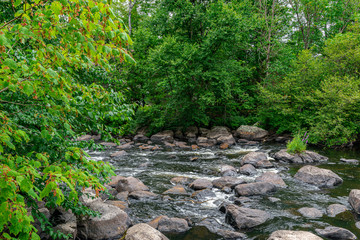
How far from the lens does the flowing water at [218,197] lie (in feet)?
22.6

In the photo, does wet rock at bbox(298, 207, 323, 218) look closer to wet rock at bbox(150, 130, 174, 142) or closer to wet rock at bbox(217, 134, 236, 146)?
wet rock at bbox(217, 134, 236, 146)

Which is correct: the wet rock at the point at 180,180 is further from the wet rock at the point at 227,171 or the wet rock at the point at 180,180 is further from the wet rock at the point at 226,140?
the wet rock at the point at 226,140

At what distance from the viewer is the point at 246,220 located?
22.4 feet

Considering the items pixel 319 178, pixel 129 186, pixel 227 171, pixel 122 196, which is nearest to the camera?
pixel 122 196

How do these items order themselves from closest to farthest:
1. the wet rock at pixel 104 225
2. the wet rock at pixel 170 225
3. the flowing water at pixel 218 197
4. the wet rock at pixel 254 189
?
1. the wet rock at pixel 104 225
2. the wet rock at pixel 170 225
3. the flowing water at pixel 218 197
4. the wet rock at pixel 254 189

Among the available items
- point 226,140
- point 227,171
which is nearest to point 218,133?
point 226,140

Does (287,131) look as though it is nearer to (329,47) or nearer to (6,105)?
(329,47)

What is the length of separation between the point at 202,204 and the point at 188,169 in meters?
4.48

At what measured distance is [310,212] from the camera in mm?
7531

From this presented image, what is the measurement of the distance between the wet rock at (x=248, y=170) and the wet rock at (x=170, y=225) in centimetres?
566

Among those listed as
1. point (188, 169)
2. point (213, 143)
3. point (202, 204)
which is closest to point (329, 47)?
point (213, 143)

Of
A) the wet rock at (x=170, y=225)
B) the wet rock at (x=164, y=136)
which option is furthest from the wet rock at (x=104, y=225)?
the wet rock at (x=164, y=136)

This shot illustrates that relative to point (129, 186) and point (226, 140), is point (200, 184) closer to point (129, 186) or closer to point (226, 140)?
point (129, 186)

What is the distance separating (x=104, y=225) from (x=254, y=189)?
536 centimetres
